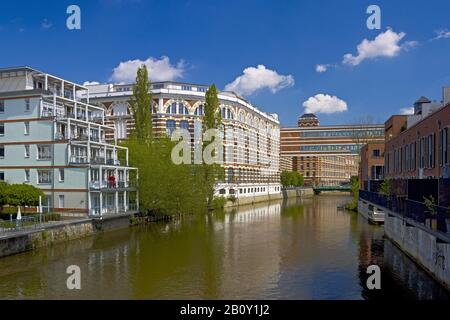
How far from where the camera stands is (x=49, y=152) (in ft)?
135

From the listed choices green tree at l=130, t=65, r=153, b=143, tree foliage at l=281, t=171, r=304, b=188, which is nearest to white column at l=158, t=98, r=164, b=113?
green tree at l=130, t=65, r=153, b=143

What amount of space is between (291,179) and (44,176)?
89.1 m

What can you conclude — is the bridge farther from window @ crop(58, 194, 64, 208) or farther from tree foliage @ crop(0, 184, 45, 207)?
tree foliage @ crop(0, 184, 45, 207)

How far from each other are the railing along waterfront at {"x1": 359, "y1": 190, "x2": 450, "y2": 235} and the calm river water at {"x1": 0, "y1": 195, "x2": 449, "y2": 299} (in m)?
3.00

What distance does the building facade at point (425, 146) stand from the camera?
99.3 feet

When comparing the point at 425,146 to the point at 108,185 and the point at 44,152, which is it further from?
the point at 44,152

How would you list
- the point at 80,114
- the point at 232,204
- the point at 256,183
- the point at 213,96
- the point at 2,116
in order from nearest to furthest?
1. the point at 2,116
2. the point at 80,114
3. the point at 213,96
4. the point at 232,204
5. the point at 256,183

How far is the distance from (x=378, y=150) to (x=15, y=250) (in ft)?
193

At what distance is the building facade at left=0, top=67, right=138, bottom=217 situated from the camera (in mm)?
40156

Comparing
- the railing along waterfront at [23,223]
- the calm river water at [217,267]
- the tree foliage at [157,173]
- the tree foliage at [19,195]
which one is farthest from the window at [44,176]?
the tree foliage at [157,173]

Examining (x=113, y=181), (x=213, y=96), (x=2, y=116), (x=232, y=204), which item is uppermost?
(x=213, y=96)

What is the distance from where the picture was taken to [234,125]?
8112 centimetres

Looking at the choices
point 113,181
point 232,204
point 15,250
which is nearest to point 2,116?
point 113,181
